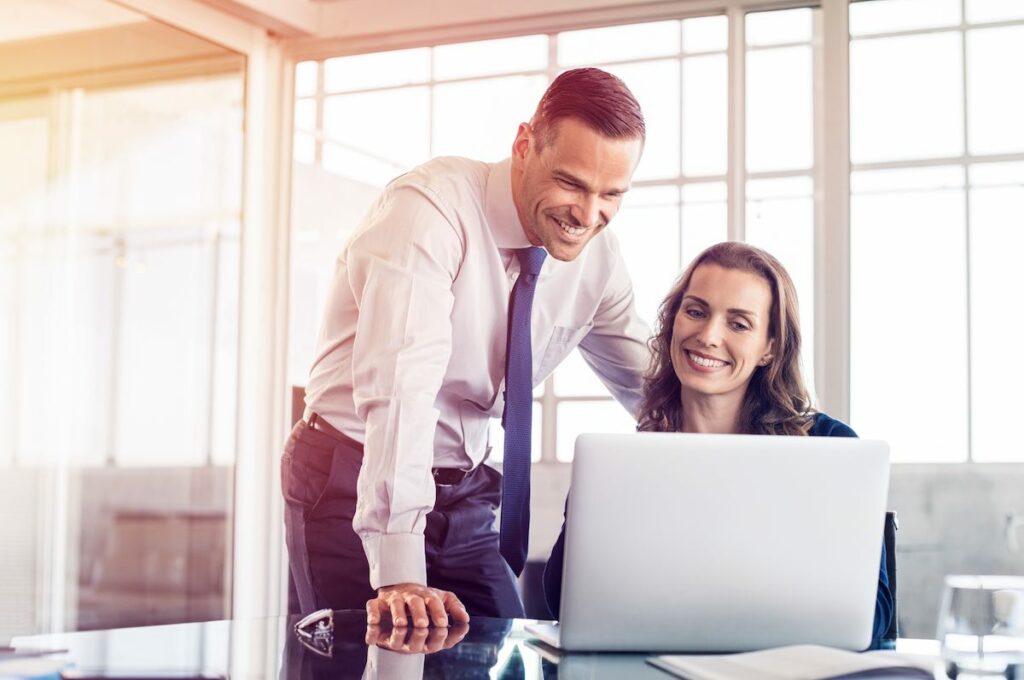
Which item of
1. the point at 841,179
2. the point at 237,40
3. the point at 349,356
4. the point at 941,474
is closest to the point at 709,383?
the point at 349,356

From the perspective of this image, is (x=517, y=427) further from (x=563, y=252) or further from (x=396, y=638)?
(x=396, y=638)

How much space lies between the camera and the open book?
3.72 ft

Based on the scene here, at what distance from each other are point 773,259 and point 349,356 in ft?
2.81

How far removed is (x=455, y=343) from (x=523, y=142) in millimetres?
401

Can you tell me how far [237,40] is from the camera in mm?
3537

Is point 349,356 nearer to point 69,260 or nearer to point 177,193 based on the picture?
point 69,260

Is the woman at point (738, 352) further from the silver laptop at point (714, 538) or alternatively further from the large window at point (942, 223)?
the large window at point (942, 223)

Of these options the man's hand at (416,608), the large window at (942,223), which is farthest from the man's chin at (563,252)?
the large window at (942,223)

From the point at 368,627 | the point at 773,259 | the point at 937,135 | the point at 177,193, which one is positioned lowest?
the point at 368,627

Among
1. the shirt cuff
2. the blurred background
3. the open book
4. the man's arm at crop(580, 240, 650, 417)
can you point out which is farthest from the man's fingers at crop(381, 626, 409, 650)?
the blurred background

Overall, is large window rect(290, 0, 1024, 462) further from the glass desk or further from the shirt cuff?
the glass desk

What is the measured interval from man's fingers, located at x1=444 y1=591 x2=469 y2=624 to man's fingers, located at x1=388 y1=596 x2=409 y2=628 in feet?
0.22

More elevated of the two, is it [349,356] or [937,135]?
[937,135]

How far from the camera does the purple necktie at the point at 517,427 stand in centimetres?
205
